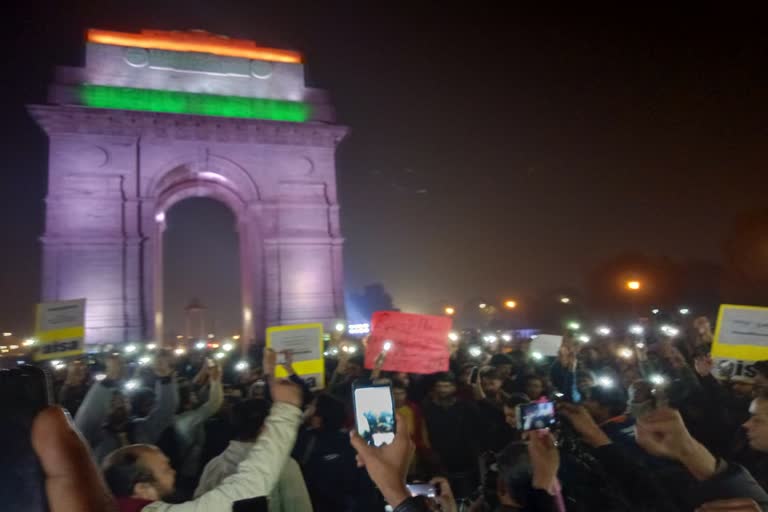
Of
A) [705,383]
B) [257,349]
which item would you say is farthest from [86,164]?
[705,383]

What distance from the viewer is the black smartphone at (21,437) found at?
1342 millimetres

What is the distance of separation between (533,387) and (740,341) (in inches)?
111

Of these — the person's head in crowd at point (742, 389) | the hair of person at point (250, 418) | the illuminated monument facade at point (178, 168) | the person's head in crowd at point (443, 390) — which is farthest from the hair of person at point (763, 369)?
the illuminated monument facade at point (178, 168)

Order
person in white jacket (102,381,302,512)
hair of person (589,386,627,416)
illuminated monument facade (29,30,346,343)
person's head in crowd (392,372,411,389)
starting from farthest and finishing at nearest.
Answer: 1. illuminated monument facade (29,30,346,343)
2. person's head in crowd (392,372,411,389)
3. hair of person (589,386,627,416)
4. person in white jacket (102,381,302,512)

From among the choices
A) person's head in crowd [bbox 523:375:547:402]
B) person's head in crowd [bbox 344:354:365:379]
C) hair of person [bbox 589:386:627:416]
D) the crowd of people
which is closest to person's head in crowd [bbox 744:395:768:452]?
the crowd of people

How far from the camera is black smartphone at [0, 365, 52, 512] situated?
1.34 m

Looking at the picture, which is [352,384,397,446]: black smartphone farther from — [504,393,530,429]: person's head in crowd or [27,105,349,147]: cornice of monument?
[27,105,349,147]: cornice of monument

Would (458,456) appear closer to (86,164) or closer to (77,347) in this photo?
(77,347)

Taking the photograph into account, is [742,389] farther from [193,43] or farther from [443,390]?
[193,43]

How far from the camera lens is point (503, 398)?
762 centimetres

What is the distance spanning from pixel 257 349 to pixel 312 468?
10160 mm

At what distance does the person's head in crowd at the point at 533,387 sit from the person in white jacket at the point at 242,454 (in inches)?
166

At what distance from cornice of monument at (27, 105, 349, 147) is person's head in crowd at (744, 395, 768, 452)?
27607mm

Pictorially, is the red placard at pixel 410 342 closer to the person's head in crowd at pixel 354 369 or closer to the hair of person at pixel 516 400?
the person's head in crowd at pixel 354 369
